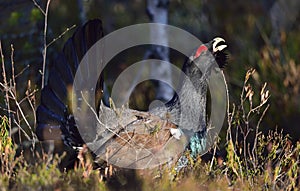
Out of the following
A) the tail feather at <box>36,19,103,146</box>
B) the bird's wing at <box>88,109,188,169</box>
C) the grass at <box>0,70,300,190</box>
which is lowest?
the grass at <box>0,70,300,190</box>

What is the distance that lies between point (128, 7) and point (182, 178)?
353 inches

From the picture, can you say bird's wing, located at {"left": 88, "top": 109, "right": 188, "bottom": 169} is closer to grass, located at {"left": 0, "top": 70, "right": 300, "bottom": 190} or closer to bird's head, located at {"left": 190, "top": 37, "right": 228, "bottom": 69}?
grass, located at {"left": 0, "top": 70, "right": 300, "bottom": 190}

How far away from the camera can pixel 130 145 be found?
5473 mm

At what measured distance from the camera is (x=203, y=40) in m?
11.9

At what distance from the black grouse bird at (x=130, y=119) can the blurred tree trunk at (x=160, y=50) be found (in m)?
2.42

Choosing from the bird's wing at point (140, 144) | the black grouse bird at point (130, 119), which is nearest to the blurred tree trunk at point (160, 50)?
the black grouse bird at point (130, 119)

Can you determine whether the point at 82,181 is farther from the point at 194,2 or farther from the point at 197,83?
the point at 194,2

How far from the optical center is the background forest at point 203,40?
798 centimetres

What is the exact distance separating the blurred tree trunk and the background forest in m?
0.80

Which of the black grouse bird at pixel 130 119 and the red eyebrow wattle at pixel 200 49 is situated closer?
the black grouse bird at pixel 130 119

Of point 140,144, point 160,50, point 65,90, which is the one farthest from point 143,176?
point 160,50

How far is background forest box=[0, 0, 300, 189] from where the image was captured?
7977 mm

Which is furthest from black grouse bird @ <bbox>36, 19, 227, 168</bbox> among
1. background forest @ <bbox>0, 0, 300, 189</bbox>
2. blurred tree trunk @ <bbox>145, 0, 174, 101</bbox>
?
blurred tree trunk @ <bbox>145, 0, 174, 101</bbox>

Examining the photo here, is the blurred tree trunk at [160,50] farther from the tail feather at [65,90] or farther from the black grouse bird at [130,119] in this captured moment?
the tail feather at [65,90]
